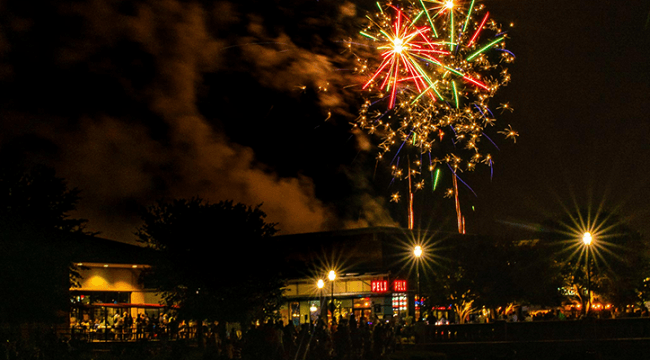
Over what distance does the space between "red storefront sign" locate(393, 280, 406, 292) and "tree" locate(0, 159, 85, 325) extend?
108 ft

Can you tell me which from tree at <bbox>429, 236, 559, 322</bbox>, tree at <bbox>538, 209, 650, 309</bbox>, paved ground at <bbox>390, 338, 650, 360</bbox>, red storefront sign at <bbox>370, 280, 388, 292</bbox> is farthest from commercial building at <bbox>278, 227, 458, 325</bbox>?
paved ground at <bbox>390, 338, 650, 360</bbox>

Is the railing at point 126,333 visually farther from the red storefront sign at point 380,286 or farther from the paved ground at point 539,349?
the red storefront sign at point 380,286

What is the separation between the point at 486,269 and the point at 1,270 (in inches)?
1677

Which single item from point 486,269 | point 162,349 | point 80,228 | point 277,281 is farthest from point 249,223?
point 486,269

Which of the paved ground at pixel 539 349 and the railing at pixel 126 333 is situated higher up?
the railing at pixel 126 333

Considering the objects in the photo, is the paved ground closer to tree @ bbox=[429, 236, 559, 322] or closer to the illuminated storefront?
the illuminated storefront

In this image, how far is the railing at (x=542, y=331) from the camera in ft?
116

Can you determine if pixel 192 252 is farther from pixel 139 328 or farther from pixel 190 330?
pixel 190 330

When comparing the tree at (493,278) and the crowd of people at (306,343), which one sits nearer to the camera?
the crowd of people at (306,343)

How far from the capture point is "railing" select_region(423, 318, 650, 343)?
35.2 meters

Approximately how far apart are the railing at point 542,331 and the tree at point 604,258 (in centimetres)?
3538

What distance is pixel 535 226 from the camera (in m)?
80.9

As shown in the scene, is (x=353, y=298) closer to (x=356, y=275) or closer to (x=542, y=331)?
(x=356, y=275)

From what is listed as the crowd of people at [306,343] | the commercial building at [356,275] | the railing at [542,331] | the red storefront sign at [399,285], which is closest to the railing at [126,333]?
the crowd of people at [306,343]
